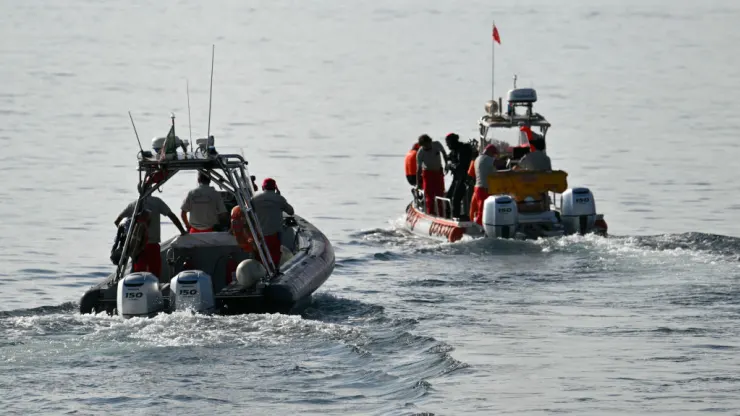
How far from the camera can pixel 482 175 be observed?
2128 centimetres

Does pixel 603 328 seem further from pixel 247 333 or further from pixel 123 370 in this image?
pixel 123 370

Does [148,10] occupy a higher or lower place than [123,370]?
higher

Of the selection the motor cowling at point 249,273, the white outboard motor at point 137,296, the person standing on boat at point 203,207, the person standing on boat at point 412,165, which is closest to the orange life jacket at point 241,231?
the motor cowling at point 249,273

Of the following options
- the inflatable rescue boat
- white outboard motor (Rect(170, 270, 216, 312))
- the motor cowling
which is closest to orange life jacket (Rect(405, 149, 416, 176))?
the inflatable rescue boat

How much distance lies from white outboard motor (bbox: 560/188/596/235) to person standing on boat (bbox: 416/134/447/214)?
2.10 m

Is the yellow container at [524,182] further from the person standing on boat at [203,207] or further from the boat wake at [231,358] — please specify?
the boat wake at [231,358]

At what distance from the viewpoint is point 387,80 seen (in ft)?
160

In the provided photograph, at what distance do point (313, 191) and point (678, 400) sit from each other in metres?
15.8

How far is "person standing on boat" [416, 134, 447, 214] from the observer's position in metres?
22.3

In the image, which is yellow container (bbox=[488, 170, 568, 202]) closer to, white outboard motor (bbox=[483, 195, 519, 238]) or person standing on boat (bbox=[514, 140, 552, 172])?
person standing on boat (bbox=[514, 140, 552, 172])

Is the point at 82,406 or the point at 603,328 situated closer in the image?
the point at 82,406

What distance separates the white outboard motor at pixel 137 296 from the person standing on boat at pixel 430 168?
311 inches

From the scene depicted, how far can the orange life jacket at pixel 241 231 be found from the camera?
623 inches

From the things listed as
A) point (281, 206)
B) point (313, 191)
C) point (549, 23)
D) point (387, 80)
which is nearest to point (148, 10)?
point (549, 23)
